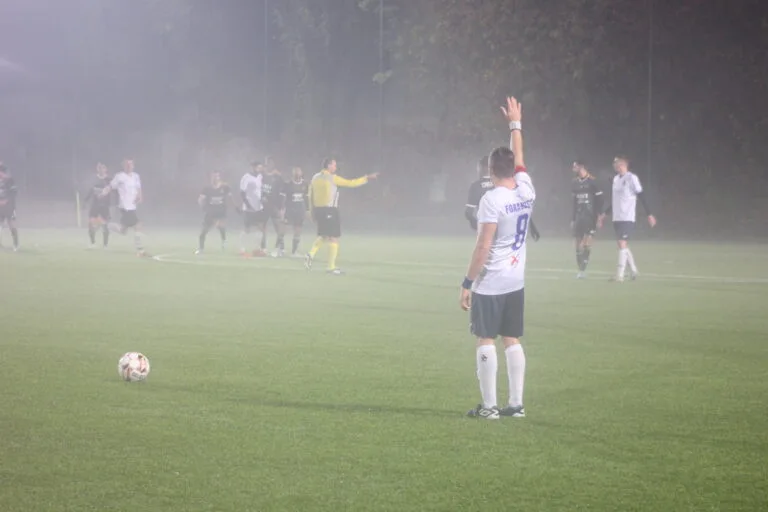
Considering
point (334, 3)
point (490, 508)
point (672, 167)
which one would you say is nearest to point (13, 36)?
point (334, 3)

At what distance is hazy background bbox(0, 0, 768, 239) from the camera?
148 feet

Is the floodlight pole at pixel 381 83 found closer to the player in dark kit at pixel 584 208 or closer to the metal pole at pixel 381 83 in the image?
the metal pole at pixel 381 83

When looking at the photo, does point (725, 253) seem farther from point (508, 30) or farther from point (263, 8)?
point (263, 8)

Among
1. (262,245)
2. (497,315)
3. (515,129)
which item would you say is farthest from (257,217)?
(497,315)

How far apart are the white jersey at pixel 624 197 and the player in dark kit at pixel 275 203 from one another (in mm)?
10820

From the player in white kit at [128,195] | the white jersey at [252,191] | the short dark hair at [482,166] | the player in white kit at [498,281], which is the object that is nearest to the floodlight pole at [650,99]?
the white jersey at [252,191]

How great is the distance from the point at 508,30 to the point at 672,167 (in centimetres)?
859

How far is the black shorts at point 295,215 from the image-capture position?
31906 mm

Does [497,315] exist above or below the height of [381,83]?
below

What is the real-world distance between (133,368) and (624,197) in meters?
15.1

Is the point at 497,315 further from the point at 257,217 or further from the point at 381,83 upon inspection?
the point at 381,83

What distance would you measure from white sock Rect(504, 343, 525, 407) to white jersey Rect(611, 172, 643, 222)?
49.2ft

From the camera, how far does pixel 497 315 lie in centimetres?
952

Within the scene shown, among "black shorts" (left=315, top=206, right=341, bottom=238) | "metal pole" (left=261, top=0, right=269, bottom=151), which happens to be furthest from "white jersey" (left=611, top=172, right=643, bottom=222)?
"metal pole" (left=261, top=0, right=269, bottom=151)
